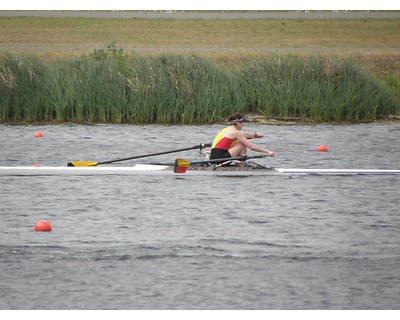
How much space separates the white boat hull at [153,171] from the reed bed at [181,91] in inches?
334

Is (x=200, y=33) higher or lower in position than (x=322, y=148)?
higher

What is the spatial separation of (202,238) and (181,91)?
1478 cm

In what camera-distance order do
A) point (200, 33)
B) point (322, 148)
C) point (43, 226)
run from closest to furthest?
point (43, 226) → point (322, 148) → point (200, 33)

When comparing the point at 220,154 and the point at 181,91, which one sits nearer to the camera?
the point at 220,154

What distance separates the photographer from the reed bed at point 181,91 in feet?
100

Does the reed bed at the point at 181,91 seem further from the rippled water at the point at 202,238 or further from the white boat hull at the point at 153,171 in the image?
the white boat hull at the point at 153,171

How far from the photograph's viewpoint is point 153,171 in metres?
21.8

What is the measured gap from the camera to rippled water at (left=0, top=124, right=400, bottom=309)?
12.9m

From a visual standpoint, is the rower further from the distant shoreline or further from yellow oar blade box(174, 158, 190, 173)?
Answer: the distant shoreline

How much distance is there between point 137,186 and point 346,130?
993cm

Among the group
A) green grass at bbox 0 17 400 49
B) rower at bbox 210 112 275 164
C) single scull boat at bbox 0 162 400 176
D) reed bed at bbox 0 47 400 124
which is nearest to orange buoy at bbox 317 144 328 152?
single scull boat at bbox 0 162 400 176

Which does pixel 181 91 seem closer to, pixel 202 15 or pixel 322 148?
pixel 322 148

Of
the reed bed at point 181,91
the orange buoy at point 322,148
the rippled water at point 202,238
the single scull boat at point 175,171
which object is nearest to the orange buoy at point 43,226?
the rippled water at point 202,238

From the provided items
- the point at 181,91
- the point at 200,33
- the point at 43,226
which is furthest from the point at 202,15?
the point at 43,226
